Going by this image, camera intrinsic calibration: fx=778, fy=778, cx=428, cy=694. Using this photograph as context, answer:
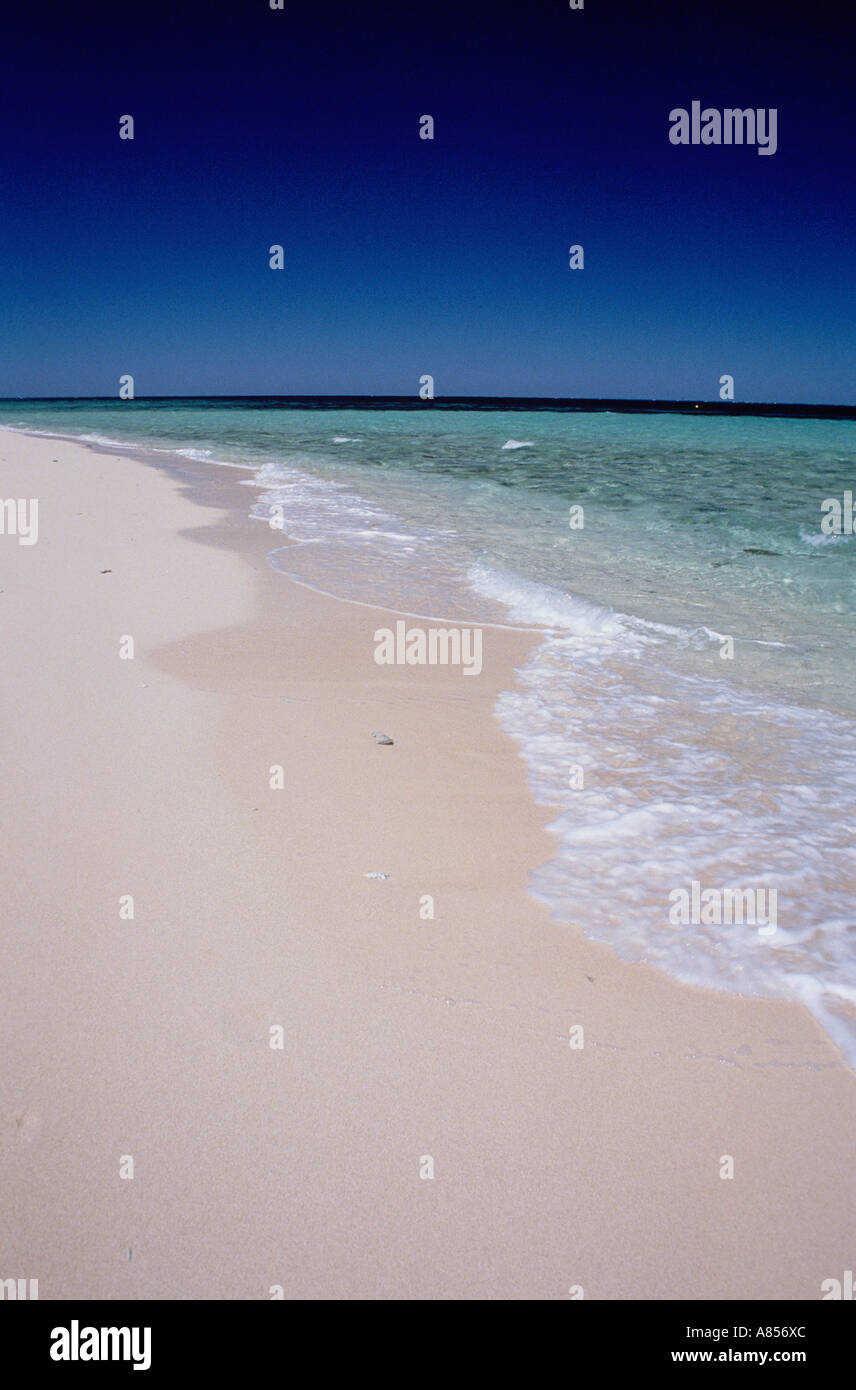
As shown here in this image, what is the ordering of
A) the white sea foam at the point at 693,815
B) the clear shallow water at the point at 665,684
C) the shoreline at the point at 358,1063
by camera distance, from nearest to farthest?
1. the shoreline at the point at 358,1063
2. the white sea foam at the point at 693,815
3. the clear shallow water at the point at 665,684

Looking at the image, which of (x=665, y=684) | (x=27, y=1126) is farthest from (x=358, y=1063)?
(x=665, y=684)

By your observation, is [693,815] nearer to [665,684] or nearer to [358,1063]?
[665,684]

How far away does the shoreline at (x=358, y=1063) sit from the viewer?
1685mm

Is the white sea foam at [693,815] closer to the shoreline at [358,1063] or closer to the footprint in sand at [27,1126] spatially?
the shoreline at [358,1063]

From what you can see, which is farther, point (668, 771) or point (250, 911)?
point (668, 771)

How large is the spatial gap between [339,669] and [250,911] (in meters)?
2.54

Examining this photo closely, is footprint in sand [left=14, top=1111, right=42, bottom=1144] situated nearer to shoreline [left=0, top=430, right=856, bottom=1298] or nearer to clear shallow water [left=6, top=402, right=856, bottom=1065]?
shoreline [left=0, top=430, right=856, bottom=1298]

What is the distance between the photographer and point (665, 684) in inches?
198

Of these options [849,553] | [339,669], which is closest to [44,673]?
[339,669]

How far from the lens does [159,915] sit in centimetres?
262

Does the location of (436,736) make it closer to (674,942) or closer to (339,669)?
(339,669)

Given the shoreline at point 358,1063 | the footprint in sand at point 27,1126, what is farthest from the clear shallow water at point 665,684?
the footprint in sand at point 27,1126

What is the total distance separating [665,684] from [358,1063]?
3.56 meters

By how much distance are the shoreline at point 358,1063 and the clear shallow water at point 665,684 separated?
25cm
